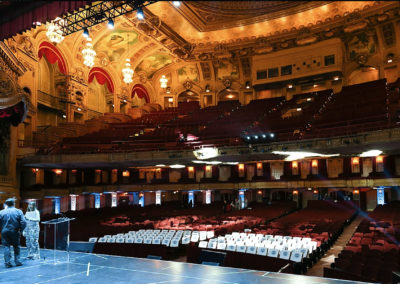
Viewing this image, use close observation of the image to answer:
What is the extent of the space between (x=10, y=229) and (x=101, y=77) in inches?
924

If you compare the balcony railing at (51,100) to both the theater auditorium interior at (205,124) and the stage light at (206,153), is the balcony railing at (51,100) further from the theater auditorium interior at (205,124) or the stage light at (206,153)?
the stage light at (206,153)

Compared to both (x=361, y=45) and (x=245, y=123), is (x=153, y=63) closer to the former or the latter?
(x=245, y=123)

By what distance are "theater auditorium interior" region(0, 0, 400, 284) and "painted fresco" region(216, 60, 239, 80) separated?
10cm

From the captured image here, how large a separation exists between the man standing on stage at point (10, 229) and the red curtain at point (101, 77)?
2228cm

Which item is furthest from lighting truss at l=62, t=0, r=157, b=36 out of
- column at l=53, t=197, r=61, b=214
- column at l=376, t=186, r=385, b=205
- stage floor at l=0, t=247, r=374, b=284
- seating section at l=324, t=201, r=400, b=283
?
column at l=376, t=186, r=385, b=205

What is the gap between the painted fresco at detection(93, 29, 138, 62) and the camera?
26.0m

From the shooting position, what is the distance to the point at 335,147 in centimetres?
1581

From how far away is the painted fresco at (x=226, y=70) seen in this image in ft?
103

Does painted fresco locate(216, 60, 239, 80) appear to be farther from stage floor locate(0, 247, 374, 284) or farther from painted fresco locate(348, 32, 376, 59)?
stage floor locate(0, 247, 374, 284)

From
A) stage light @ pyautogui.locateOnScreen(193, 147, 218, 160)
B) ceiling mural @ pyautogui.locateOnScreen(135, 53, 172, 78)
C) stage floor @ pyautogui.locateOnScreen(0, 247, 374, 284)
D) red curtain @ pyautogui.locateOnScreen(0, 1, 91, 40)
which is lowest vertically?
stage floor @ pyautogui.locateOnScreen(0, 247, 374, 284)

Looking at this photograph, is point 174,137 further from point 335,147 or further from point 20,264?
point 20,264

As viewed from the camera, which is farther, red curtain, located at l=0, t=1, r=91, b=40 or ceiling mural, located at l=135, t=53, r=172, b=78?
ceiling mural, located at l=135, t=53, r=172, b=78

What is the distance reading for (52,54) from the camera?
23594 mm

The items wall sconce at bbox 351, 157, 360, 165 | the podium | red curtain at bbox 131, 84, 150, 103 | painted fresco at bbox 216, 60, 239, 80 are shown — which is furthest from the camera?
red curtain at bbox 131, 84, 150, 103
